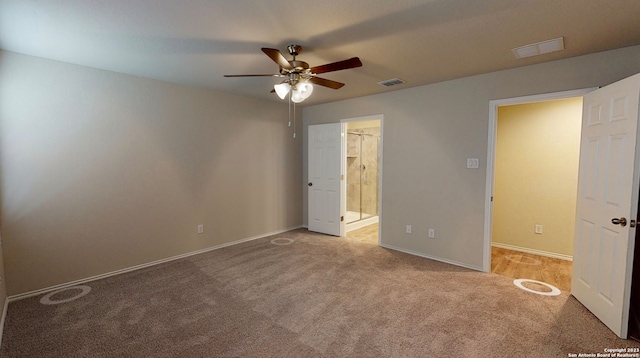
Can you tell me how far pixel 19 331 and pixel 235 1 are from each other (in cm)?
309

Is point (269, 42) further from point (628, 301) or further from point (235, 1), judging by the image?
point (628, 301)

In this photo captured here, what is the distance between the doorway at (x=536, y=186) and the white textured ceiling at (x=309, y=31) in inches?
56.7

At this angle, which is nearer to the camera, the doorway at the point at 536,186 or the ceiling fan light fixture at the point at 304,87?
the ceiling fan light fixture at the point at 304,87

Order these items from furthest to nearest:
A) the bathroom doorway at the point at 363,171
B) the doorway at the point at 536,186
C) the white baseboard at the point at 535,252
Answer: the bathroom doorway at the point at 363,171 < the white baseboard at the point at 535,252 < the doorway at the point at 536,186

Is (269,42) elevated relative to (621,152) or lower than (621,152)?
elevated

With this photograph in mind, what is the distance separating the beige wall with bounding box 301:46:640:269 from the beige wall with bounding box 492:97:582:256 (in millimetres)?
1224

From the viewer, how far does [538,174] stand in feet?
13.5

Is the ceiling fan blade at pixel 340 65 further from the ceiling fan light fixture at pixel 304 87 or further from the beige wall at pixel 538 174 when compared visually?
the beige wall at pixel 538 174

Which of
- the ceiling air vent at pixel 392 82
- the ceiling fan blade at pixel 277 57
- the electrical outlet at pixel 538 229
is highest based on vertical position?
the ceiling air vent at pixel 392 82

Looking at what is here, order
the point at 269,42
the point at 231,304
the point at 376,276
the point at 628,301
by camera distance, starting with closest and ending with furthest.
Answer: the point at 628,301 → the point at 269,42 → the point at 231,304 → the point at 376,276

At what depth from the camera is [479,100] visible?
347 centimetres

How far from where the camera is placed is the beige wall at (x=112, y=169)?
278 centimetres

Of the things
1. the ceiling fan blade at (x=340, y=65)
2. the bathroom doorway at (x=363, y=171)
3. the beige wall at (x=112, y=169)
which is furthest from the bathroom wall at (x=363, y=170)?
the ceiling fan blade at (x=340, y=65)

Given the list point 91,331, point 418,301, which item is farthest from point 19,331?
point 418,301
